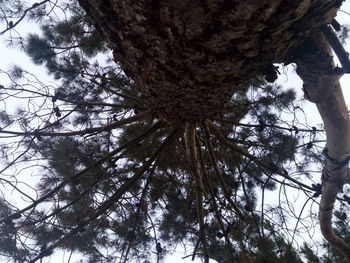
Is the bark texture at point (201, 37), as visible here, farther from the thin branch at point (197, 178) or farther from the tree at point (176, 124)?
the thin branch at point (197, 178)

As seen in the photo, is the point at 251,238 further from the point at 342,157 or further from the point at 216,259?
the point at 342,157

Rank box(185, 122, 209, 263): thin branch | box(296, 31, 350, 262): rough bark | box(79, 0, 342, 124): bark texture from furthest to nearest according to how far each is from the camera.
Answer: box(185, 122, 209, 263): thin branch
box(296, 31, 350, 262): rough bark
box(79, 0, 342, 124): bark texture

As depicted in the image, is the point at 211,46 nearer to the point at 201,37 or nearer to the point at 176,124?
the point at 201,37

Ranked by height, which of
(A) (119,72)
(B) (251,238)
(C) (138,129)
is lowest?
(B) (251,238)

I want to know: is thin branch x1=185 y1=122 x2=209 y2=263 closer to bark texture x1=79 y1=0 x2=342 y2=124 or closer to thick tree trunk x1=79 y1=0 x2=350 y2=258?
→ thick tree trunk x1=79 y1=0 x2=350 y2=258

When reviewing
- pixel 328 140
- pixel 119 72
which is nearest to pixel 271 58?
pixel 328 140

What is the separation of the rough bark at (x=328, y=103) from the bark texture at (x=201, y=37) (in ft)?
0.34

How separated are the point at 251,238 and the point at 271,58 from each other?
1.81 meters

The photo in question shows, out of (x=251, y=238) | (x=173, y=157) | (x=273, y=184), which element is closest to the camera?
(x=251, y=238)

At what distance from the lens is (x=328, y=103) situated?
55.9 inches

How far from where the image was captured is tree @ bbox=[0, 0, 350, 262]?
937 mm

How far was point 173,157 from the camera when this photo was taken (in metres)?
2.65

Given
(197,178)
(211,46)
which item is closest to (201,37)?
(211,46)

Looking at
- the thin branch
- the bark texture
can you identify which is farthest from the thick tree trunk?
the thin branch
